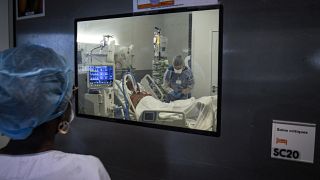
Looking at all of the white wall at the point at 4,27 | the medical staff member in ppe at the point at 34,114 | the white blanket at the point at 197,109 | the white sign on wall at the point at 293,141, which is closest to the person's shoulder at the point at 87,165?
the medical staff member in ppe at the point at 34,114

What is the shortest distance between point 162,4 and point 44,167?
1.06 meters

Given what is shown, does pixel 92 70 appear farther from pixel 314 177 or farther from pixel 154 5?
pixel 314 177

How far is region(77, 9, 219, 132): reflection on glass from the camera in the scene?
141 cm

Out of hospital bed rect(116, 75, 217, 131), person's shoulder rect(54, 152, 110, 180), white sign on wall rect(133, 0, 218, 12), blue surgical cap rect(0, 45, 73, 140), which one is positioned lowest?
person's shoulder rect(54, 152, 110, 180)

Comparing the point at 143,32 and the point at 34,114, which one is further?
the point at 143,32

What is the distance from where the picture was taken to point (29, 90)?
0.79 meters

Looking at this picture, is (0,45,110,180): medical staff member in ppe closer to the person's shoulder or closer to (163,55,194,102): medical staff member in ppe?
the person's shoulder

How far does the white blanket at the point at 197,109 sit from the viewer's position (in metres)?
1.41

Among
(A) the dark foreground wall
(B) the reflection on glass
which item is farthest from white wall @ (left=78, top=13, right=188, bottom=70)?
(A) the dark foreground wall

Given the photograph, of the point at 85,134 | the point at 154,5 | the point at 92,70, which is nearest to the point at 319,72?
the point at 154,5

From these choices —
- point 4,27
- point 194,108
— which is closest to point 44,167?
point 194,108

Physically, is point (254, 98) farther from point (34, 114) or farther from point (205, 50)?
point (34, 114)

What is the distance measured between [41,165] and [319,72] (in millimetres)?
1074

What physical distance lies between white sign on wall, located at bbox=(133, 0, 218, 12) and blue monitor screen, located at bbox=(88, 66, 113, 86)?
1.33ft
